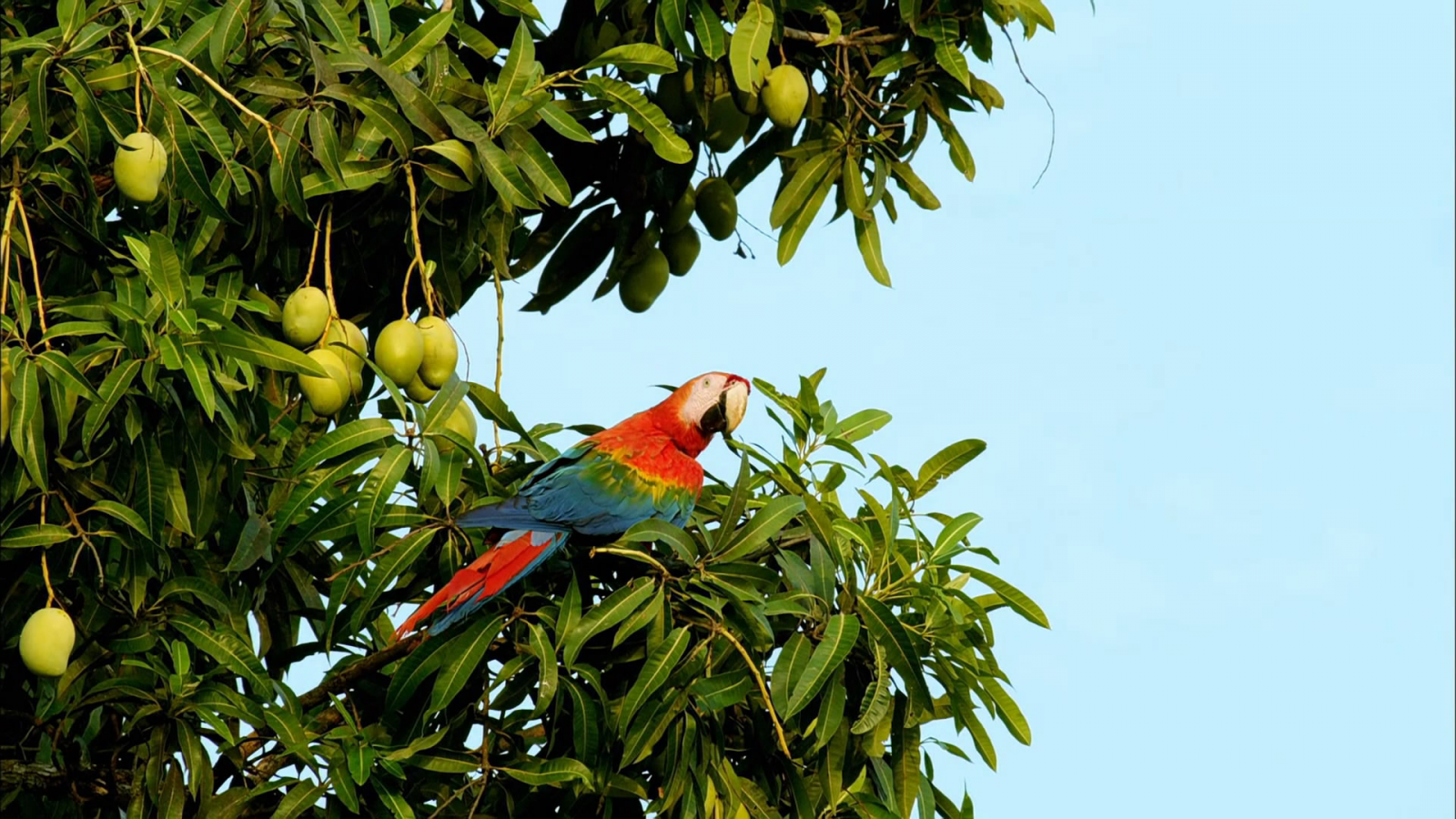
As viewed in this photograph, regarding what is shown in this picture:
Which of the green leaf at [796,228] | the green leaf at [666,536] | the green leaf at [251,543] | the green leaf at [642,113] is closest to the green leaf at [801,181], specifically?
the green leaf at [796,228]

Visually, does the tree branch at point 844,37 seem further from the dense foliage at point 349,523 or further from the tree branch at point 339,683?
the tree branch at point 339,683

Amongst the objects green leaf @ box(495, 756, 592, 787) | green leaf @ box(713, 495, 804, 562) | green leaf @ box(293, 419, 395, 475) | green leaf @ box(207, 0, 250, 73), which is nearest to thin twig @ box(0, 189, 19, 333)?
green leaf @ box(207, 0, 250, 73)

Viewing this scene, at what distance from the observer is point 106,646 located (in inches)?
126

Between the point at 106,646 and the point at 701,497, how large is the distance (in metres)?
1.24

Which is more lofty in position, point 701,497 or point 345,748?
point 701,497

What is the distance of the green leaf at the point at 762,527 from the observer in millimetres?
3172

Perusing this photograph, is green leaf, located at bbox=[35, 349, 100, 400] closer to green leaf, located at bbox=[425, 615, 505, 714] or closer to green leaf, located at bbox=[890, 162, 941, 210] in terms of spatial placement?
green leaf, located at bbox=[425, 615, 505, 714]

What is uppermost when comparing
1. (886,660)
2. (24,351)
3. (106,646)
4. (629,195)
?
(629,195)

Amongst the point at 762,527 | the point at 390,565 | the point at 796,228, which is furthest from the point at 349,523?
the point at 796,228

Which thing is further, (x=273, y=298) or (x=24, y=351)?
(x=273, y=298)

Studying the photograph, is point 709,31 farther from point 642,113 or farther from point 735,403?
point 735,403

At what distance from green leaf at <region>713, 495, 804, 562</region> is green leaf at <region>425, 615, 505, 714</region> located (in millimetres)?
428

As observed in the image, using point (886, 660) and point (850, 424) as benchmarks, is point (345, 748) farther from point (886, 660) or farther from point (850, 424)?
point (850, 424)

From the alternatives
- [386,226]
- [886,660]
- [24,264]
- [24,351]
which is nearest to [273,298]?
[386,226]
